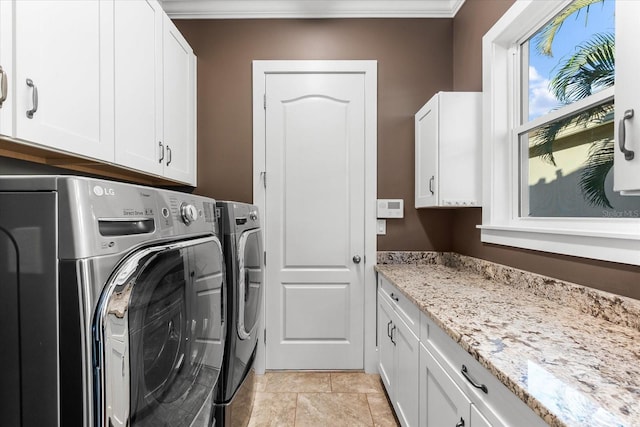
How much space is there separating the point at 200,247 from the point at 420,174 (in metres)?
1.70

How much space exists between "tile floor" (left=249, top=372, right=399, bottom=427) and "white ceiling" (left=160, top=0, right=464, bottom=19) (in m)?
2.58

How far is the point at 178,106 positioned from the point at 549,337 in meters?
2.24

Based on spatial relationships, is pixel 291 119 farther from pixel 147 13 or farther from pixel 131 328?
pixel 131 328

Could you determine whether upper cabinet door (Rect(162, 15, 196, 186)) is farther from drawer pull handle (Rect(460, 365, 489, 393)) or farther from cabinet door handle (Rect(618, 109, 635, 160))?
cabinet door handle (Rect(618, 109, 635, 160))

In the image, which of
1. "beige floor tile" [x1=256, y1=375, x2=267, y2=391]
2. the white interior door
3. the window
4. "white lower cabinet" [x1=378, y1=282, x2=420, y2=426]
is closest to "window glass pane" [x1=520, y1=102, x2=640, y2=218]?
the window

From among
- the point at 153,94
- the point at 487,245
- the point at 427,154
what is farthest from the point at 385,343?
the point at 153,94

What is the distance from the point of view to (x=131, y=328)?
28.9 inches

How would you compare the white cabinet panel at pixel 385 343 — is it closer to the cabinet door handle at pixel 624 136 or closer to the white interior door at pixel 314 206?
the white interior door at pixel 314 206

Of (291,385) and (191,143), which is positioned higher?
(191,143)

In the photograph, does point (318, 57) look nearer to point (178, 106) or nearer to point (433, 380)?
point (178, 106)

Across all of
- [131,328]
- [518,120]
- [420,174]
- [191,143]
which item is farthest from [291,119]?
[131,328]

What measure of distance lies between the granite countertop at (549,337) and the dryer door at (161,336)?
0.79 metres

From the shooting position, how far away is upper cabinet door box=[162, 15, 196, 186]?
2.03 meters

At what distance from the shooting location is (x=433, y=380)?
4.19 feet
